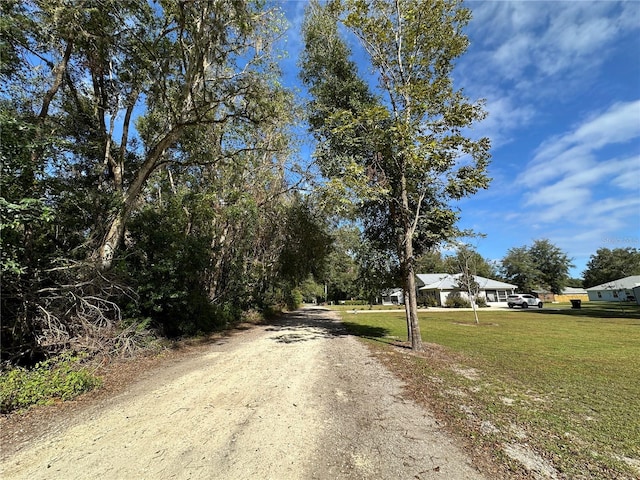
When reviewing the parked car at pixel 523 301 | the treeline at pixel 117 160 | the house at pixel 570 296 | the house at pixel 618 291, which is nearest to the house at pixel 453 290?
the parked car at pixel 523 301

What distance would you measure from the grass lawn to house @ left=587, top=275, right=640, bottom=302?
47.5 m

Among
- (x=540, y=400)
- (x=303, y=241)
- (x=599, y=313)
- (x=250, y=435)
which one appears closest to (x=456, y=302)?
(x=599, y=313)

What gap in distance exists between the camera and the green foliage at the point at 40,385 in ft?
14.6

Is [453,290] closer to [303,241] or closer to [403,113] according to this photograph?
[303,241]

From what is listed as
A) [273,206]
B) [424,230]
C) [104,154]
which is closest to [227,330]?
[273,206]

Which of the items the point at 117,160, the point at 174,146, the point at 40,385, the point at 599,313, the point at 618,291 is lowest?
the point at 40,385

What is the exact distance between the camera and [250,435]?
3621mm

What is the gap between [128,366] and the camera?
7191 mm

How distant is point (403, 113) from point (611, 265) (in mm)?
72220

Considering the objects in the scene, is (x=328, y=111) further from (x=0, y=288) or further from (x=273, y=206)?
(x=0, y=288)

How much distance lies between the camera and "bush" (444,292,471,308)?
35.3 metres

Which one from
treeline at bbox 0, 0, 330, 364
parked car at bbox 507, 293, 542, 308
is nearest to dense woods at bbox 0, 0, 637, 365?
treeline at bbox 0, 0, 330, 364

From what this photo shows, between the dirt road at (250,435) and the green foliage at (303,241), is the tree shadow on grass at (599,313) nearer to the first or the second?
the green foliage at (303,241)

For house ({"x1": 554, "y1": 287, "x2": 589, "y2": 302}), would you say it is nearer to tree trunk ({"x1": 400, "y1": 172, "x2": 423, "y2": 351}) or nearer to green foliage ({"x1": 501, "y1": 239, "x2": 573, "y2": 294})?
green foliage ({"x1": 501, "y1": 239, "x2": 573, "y2": 294})
